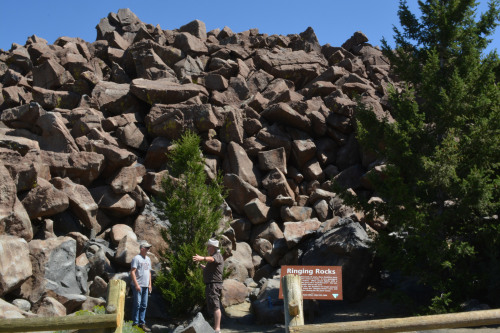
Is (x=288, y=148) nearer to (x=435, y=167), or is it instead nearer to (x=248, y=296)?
(x=248, y=296)

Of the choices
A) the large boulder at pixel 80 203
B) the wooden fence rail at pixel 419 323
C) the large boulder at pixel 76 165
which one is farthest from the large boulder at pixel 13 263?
the wooden fence rail at pixel 419 323

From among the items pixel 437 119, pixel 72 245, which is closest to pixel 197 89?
pixel 72 245

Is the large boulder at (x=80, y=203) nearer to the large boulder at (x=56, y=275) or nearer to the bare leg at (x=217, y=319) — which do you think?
the large boulder at (x=56, y=275)

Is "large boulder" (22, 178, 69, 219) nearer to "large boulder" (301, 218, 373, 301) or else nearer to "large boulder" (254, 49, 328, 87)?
"large boulder" (301, 218, 373, 301)

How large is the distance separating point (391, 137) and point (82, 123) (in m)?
14.9

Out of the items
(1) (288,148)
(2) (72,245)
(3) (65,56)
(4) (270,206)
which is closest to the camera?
(2) (72,245)

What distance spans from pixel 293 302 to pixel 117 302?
1978mm

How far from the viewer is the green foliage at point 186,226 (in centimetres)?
1405

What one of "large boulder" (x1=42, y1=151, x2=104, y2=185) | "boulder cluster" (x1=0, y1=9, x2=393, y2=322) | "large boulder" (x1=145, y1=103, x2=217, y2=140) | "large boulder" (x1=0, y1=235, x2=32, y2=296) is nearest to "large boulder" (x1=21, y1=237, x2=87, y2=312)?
"boulder cluster" (x1=0, y1=9, x2=393, y2=322)

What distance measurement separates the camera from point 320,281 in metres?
10.8

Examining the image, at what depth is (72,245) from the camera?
15.5 m

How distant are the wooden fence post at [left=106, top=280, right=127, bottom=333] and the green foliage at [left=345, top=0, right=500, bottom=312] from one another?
9332mm

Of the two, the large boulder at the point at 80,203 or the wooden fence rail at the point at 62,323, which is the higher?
the large boulder at the point at 80,203

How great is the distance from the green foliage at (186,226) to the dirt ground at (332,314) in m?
1.25
